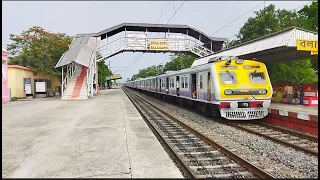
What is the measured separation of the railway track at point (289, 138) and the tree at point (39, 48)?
86.6 feet

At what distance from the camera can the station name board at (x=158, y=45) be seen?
115 feet

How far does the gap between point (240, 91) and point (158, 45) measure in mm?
24608

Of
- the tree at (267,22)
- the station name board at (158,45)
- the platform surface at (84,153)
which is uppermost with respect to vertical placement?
the tree at (267,22)

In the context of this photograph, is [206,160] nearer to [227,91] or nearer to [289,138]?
[289,138]

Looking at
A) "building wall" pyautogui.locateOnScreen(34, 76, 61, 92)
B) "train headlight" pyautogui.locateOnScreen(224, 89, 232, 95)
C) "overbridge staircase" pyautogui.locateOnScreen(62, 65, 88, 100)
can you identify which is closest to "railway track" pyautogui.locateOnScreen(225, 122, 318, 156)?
"train headlight" pyautogui.locateOnScreen(224, 89, 232, 95)

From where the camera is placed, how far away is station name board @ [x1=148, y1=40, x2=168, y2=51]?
34906 mm

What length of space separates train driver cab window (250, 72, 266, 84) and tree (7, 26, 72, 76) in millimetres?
25808

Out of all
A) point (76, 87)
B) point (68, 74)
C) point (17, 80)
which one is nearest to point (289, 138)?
point (76, 87)

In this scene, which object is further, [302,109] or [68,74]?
[68,74]

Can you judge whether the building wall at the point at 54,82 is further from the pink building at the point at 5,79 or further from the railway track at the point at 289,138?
the railway track at the point at 289,138

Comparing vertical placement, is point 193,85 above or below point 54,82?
below

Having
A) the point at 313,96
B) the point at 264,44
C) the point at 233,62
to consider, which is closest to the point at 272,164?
the point at 233,62

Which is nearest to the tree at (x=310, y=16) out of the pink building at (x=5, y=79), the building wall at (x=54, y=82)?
the pink building at (x=5, y=79)

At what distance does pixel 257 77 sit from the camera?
11.8 metres
